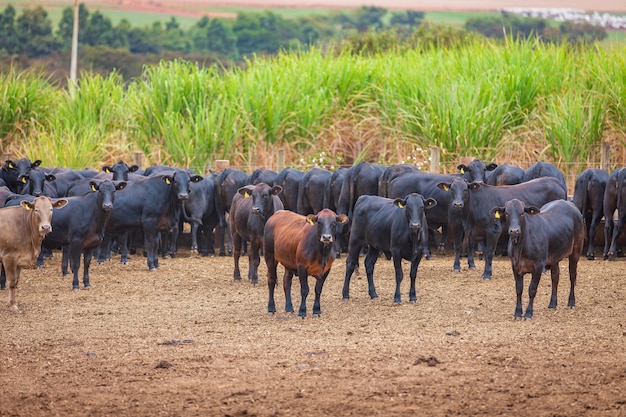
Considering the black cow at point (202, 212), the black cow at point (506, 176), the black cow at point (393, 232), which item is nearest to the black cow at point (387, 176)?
the black cow at point (506, 176)

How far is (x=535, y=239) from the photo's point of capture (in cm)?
1072

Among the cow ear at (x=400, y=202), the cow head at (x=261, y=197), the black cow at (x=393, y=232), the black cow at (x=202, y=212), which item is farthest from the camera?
the black cow at (x=202, y=212)

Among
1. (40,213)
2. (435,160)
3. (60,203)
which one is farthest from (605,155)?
(40,213)

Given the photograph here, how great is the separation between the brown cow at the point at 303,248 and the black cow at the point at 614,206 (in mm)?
6233

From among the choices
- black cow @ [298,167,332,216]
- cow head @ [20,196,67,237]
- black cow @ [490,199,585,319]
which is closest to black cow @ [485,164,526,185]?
black cow @ [298,167,332,216]

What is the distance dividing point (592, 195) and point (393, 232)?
5.45 m

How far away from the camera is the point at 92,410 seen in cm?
746

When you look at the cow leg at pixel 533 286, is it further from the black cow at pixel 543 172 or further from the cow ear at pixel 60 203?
the black cow at pixel 543 172

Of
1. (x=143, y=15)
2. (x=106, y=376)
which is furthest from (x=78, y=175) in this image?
(x=143, y=15)

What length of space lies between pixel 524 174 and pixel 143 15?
234 ft

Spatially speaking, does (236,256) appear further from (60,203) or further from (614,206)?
(614,206)

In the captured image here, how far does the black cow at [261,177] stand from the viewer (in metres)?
17.1

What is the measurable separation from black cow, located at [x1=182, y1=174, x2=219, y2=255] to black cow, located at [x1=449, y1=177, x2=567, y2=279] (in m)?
4.57

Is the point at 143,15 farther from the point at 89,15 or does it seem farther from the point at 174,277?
the point at 174,277
